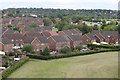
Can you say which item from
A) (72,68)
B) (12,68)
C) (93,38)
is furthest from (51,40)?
(12,68)

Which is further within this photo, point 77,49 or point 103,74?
point 77,49

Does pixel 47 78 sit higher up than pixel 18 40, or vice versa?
pixel 18 40

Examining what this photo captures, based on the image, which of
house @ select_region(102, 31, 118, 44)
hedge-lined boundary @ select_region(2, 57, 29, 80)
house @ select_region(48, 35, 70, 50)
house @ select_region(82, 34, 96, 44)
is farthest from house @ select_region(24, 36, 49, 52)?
house @ select_region(102, 31, 118, 44)

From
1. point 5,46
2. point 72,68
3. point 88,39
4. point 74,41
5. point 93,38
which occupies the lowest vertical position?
point 72,68

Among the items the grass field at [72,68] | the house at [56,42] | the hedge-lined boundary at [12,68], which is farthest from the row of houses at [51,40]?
the hedge-lined boundary at [12,68]

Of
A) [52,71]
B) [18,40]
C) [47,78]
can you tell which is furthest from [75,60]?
[18,40]

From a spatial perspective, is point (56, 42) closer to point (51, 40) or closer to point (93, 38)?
point (51, 40)

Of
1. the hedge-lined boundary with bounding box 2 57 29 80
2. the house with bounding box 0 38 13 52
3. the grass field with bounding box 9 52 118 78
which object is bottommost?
the grass field with bounding box 9 52 118 78

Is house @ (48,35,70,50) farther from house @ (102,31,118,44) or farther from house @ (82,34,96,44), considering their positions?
house @ (102,31,118,44)

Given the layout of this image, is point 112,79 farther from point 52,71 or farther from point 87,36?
point 87,36
